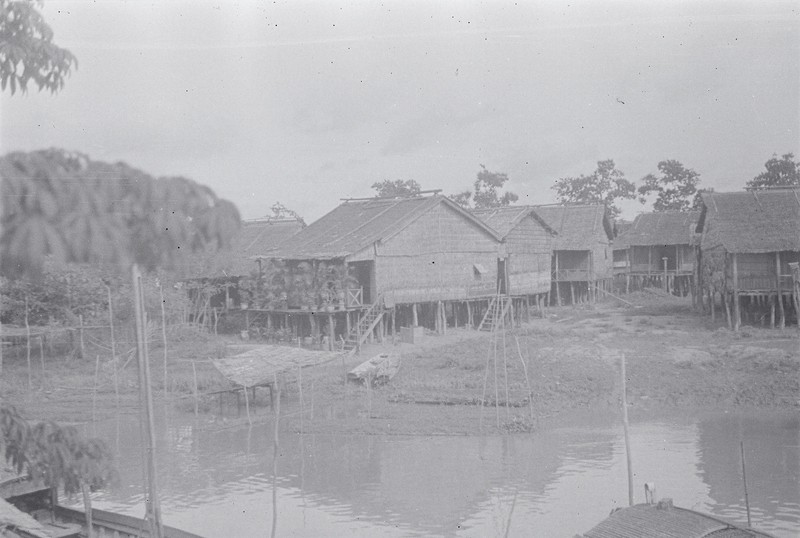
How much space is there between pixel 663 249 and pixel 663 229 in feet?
3.30

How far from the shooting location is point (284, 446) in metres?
14.1

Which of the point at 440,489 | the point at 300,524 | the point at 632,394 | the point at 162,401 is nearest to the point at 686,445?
the point at 632,394

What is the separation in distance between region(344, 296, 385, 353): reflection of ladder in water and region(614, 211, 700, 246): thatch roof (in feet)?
55.4

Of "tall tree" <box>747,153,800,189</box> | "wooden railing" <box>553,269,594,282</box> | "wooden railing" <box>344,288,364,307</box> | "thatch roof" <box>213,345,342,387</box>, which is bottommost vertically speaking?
"thatch roof" <box>213,345,342,387</box>

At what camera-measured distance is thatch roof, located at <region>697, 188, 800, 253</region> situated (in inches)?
875

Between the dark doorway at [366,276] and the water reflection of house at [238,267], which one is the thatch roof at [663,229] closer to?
the water reflection of house at [238,267]

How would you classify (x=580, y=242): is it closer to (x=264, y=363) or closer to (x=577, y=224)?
(x=577, y=224)

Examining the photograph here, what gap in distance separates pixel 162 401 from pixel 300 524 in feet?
26.5

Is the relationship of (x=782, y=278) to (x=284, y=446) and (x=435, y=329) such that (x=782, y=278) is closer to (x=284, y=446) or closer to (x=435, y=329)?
(x=435, y=329)

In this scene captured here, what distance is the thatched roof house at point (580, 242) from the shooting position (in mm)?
33844

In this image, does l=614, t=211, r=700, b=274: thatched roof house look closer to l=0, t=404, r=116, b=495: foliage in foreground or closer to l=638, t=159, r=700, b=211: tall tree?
l=638, t=159, r=700, b=211: tall tree

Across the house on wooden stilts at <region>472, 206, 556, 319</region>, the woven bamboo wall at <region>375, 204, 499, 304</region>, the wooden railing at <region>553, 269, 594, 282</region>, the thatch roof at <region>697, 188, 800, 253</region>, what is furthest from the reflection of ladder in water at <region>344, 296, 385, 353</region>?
the wooden railing at <region>553, 269, 594, 282</region>

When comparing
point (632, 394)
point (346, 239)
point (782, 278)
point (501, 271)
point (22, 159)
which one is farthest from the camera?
point (501, 271)

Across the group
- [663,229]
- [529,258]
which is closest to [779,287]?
[529,258]
